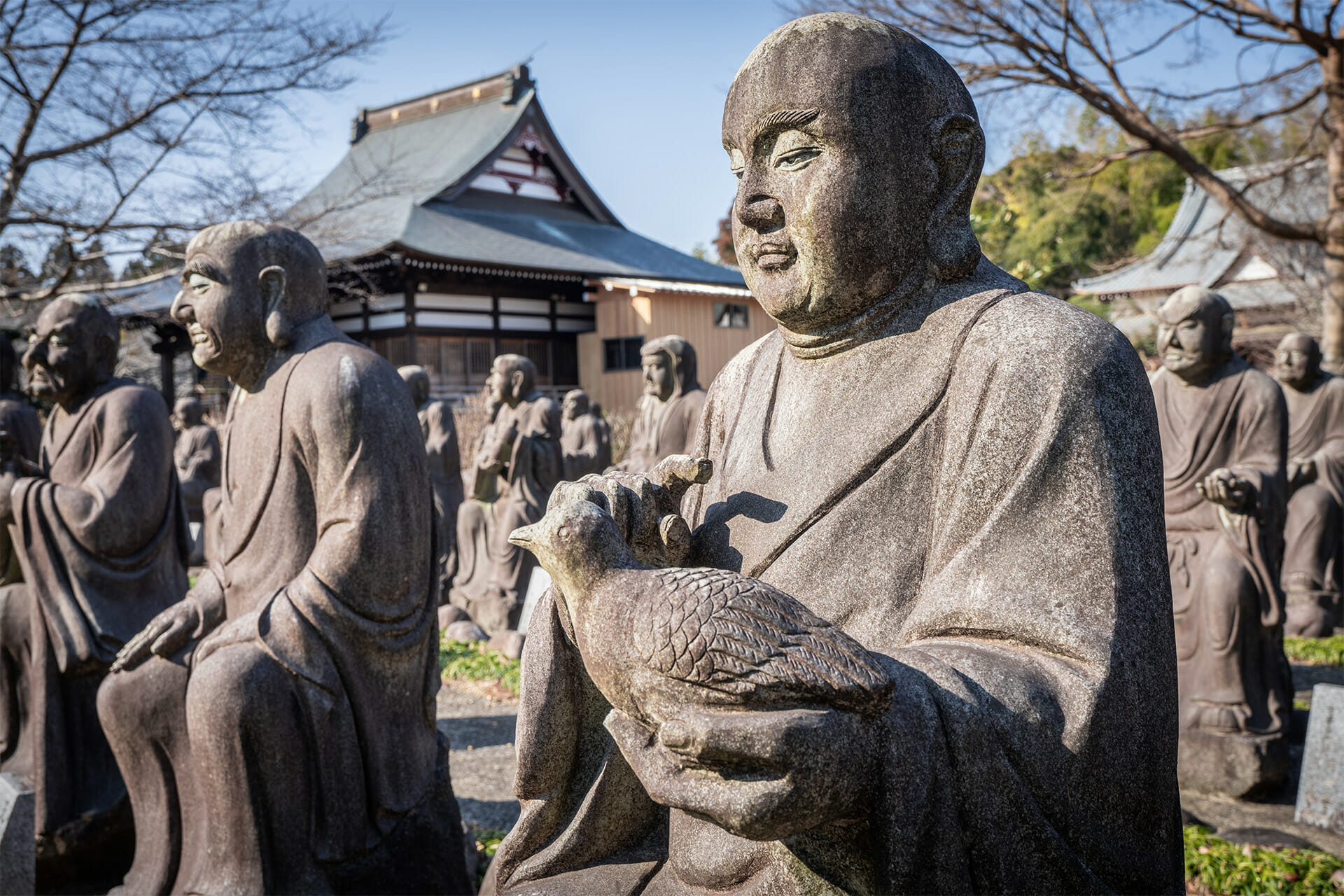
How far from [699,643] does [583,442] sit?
10783 millimetres

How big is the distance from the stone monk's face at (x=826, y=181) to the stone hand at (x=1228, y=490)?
13.8ft

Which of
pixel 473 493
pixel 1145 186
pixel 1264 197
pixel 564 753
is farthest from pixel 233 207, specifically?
pixel 1145 186

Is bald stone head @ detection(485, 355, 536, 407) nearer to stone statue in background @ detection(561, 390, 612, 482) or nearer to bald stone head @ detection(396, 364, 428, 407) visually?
stone statue in background @ detection(561, 390, 612, 482)

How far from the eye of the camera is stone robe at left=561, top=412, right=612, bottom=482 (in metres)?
11.7

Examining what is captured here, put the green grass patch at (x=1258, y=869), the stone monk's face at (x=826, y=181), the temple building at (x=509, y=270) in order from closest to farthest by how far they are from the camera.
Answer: the stone monk's face at (x=826, y=181) < the green grass patch at (x=1258, y=869) < the temple building at (x=509, y=270)

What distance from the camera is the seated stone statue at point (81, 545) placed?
440 cm

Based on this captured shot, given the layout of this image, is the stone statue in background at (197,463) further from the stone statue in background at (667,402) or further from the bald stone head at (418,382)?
the stone statue in background at (667,402)

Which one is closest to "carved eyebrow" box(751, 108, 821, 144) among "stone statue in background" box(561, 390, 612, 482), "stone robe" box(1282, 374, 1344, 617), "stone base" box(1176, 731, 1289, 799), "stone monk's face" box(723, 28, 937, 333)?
"stone monk's face" box(723, 28, 937, 333)

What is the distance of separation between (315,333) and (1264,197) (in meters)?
29.1

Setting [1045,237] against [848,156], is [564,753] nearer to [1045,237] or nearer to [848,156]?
[848,156]

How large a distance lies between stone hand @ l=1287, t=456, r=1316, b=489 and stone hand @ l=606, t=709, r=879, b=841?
8654 mm

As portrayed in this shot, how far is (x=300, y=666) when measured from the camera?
11.0 ft

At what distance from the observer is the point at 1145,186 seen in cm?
3388

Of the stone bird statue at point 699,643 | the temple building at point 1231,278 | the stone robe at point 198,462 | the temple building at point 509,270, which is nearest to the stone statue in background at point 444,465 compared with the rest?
the stone robe at point 198,462
